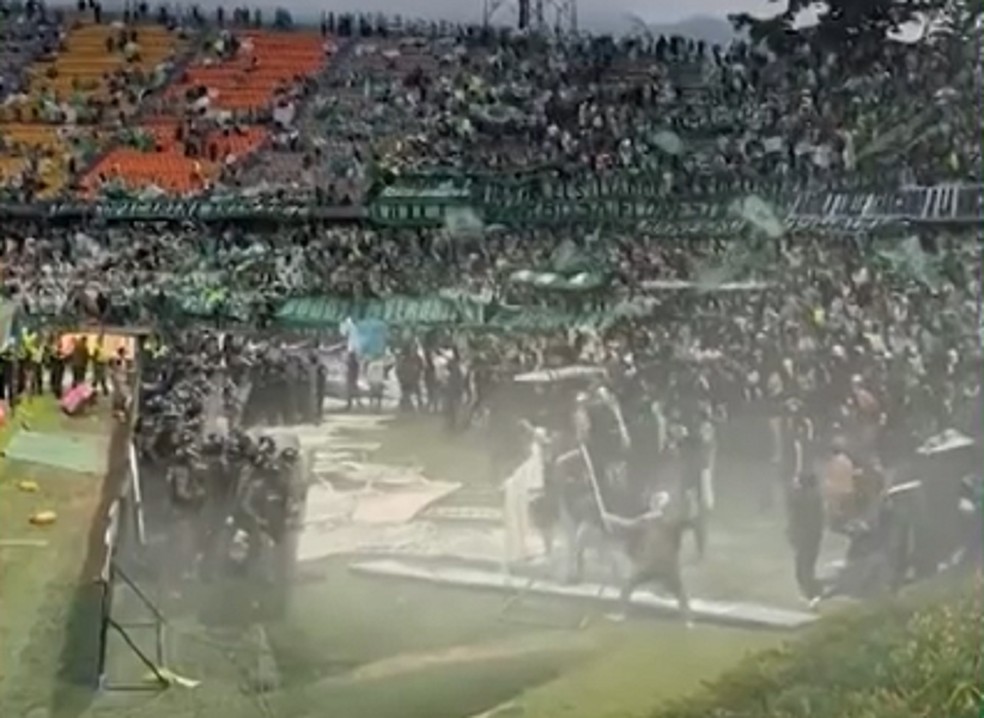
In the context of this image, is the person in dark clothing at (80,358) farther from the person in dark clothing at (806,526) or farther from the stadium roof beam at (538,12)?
the person in dark clothing at (806,526)

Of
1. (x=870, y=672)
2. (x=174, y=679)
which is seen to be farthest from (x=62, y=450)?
(x=870, y=672)

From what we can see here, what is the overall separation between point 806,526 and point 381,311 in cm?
74

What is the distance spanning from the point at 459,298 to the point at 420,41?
39 cm

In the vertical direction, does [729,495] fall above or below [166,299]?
below

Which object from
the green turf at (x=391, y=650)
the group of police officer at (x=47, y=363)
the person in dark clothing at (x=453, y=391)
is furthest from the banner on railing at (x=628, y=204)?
the group of police officer at (x=47, y=363)

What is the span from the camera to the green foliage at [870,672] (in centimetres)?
295

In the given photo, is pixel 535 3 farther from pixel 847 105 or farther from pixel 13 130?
pixel 13 130

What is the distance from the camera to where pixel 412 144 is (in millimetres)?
2891

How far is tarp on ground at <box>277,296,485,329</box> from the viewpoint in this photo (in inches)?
113

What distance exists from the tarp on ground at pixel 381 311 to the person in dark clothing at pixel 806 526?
1.86ft

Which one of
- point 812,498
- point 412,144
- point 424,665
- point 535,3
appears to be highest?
point 535,3

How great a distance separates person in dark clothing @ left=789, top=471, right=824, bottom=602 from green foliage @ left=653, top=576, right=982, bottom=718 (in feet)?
0.28

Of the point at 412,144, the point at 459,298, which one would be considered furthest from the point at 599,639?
the point at 412,144

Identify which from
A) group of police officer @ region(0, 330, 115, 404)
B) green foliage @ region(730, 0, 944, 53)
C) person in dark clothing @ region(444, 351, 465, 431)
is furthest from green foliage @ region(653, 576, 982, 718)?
group of police officer @ region(0, 330, 115, 404)
